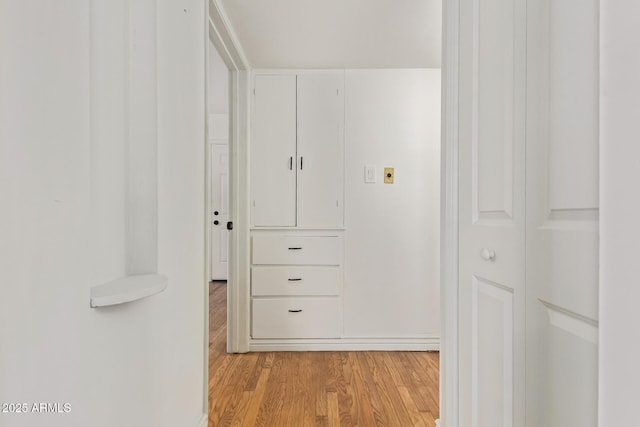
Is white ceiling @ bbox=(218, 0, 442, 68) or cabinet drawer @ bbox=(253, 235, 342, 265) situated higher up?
white ceiling @ bbox=(218, 0, 442, 68)

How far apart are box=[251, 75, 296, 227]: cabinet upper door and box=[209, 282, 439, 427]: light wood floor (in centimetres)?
102

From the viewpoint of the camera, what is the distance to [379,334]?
2807 mm

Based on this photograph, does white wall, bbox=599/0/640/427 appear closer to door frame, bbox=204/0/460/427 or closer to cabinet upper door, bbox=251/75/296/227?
door frame, bbox=204/0/460/427

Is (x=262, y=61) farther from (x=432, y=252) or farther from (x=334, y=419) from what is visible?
(x=334, y=419)

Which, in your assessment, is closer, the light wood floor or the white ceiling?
the light wood floor

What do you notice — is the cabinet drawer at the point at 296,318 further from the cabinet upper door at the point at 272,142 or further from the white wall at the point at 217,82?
the white wall at the point at 217,82

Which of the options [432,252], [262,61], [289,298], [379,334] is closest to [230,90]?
[262,61]

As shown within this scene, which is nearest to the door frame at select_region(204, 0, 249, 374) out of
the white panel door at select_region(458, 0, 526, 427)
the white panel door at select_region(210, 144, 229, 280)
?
the white panel door at select_region(458, 0, 526, 427)

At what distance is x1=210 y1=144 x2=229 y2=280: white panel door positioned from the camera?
18.1 feet
